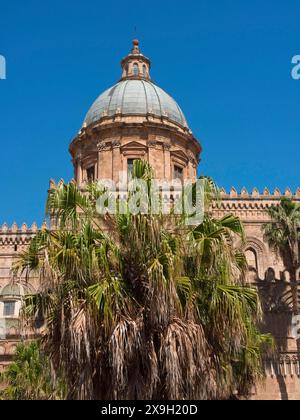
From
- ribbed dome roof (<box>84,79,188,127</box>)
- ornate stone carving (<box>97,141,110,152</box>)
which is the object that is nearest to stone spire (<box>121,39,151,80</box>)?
ribbed dome roof (<box>84,79,188,127</box>)

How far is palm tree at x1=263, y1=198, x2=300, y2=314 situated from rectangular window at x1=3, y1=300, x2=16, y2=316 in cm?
1483

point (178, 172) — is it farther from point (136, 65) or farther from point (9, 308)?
point (9, 308)

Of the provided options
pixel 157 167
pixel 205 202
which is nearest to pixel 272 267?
pixel 157 167

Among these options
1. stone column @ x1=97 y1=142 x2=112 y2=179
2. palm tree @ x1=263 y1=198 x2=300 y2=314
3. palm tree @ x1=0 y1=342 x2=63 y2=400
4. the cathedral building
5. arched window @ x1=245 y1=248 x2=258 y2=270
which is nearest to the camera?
palm tree @ x1=0 y1=342 x2=63 y2=400

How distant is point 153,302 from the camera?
11133mm

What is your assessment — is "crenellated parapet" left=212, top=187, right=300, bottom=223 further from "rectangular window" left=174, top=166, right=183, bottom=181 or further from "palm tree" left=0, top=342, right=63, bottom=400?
"palm tree" left=0, top=342, right=63, bottom=400

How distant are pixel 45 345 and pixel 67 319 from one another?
3.06ft

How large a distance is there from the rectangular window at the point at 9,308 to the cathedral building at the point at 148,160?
33 mm

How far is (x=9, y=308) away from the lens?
117ft

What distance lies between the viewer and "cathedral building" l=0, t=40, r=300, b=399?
108ft

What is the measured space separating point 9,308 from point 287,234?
16.1m

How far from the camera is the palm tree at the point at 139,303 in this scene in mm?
A: 10992

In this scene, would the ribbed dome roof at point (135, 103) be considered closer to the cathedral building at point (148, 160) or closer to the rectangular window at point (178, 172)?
the cathedral building at point (148, 160)

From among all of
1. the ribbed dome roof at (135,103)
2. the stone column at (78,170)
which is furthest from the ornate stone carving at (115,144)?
the stone column at (78,170)
